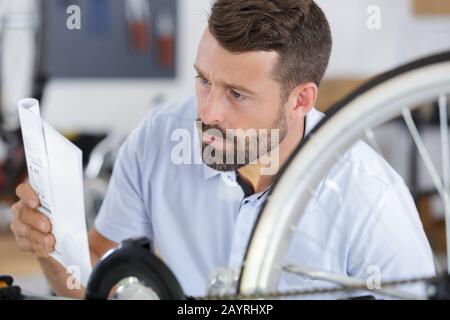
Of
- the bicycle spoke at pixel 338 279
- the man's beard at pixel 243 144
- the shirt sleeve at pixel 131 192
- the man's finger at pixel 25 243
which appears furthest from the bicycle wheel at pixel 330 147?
the man's finger at pixel 25 243

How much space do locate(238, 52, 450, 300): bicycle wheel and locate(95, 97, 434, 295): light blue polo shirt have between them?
0.04 m

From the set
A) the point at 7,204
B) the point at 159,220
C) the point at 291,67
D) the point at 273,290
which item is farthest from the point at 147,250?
the point at 7,204

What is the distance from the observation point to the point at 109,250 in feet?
3.71

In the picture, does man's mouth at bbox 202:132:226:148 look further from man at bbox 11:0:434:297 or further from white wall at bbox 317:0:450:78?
white wall at bbox 317:0:450:78

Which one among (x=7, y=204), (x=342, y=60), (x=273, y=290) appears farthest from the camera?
(x=7, y=204)

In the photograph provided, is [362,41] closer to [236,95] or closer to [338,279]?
[236,95]

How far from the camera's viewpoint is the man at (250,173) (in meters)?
0.98

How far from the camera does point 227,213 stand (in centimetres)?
108

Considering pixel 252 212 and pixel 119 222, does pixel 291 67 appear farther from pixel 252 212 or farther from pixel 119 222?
pixel 119 222

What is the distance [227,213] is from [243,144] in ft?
0.32

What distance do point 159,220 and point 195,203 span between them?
2.2 inches

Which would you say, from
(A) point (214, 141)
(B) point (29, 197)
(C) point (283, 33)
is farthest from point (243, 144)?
(B) point (29, 197)

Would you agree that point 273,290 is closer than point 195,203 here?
Yes
